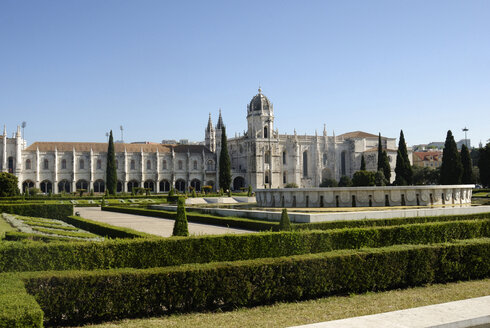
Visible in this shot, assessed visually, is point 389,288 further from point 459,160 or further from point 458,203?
point 459,160

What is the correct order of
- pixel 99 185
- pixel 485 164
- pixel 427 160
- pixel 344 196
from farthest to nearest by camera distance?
1. pixel 427 160
2. pixel 99 185
3. pixel 485 164
4. pixel 344 196

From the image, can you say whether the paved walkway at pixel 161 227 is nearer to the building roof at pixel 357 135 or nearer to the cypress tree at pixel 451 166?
the cypress tree at pixel 451 166

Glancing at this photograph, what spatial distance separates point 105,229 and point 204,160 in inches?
2210

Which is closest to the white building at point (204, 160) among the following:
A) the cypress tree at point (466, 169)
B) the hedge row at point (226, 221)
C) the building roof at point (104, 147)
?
the building roof at point (104, 147)

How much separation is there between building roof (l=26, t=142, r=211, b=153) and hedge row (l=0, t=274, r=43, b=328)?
63.2 meters

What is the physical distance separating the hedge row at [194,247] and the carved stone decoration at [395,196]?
11944mm

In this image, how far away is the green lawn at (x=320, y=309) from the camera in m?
7.00

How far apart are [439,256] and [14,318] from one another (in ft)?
25.4

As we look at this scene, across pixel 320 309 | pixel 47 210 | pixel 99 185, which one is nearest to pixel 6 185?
pixel 47 210

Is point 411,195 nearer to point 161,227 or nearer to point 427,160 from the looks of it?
point 161,227

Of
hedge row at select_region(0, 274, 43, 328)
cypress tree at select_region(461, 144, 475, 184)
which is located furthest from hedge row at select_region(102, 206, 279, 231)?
cypress tree at select_region(461, 144, 475, 184)

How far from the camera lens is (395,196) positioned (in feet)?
78.2

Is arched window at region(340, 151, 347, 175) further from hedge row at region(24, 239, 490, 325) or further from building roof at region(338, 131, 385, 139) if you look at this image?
hedge row at region(24, 239, 490, 325)

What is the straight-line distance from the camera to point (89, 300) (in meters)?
7.02
